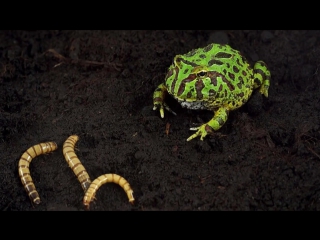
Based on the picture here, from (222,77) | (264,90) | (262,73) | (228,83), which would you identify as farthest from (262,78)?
(222,77)

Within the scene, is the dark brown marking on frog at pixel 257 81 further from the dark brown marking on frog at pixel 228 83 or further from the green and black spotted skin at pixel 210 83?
the dark brown marking on frog at pixel 228 83

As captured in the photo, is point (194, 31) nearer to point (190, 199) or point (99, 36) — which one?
point (99, 36)

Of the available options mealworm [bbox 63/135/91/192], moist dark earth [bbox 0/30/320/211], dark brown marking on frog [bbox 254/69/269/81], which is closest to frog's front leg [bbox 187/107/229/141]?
moist dark earth [bbox 0/30/320/211]

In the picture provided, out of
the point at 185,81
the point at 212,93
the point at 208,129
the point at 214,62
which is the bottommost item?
the point at 208,129

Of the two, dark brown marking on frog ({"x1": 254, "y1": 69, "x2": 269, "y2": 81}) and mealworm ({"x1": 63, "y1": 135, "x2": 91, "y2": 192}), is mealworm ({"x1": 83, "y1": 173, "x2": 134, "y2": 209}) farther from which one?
dark brown marking on frog ({"x1": 254, "y1": 69, "x2": 269, "y2": 81})

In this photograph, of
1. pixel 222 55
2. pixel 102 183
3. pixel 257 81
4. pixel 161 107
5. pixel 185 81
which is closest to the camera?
pixel 102 183

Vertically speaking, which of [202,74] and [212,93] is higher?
[202,74]

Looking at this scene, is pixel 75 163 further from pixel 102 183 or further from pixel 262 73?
pixel 262 73
